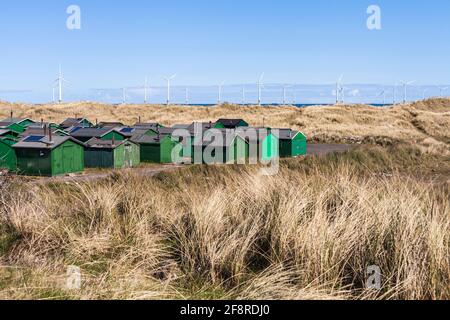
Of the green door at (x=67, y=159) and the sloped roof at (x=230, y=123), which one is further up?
the sloped roof at (x=230, y=123)

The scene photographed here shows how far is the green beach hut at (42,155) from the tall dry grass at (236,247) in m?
20.2

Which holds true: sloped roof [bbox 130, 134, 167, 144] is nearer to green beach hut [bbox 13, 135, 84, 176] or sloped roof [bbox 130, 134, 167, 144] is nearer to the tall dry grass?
green beach hut [bbox 13, 135, 84, 176]

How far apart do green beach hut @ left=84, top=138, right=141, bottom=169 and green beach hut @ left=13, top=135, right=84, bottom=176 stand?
3056 mm

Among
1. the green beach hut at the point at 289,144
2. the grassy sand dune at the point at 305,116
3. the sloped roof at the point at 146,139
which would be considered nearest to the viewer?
the sloped roof at the point at 146,139

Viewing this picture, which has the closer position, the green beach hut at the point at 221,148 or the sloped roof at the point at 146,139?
the green beach hut at the point at 221,148

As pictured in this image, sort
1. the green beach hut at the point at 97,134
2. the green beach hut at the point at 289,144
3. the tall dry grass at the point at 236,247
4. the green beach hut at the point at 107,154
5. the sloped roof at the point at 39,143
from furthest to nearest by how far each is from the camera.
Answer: the green beach hut at the point at 289,144, the green beach hut at the point at 97,134, the green beach hut at the point at 107,154, the sloped roof at the point at 39,143, the tall dry grass at the point at 236,247

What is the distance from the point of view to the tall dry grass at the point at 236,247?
533 cm

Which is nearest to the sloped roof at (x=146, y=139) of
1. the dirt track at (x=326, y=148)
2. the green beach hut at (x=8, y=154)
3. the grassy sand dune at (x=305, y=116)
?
the green beach hut at (x=8, y=154)

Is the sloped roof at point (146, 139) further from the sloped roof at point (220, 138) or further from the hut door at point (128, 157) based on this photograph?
the sloped roof at point (220, 138)

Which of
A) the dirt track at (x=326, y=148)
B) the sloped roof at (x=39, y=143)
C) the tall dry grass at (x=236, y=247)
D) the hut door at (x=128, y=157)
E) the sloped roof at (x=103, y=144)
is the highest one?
the tall dry grass at (x=236, y=247)

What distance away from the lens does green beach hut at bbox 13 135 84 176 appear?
28.0 meters

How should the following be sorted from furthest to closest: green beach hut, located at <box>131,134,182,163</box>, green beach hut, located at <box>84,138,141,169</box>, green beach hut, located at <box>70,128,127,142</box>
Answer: green beach hut, located at <box>131,134,182,163</box> < green beach hut, located at <box>70,128,127,142</box> < green beach hut, located at <box>84,138,141,169</box>

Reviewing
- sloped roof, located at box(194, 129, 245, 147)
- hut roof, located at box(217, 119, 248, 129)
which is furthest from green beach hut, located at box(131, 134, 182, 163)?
hut roof, located at box(217, 119, 248, 129)
